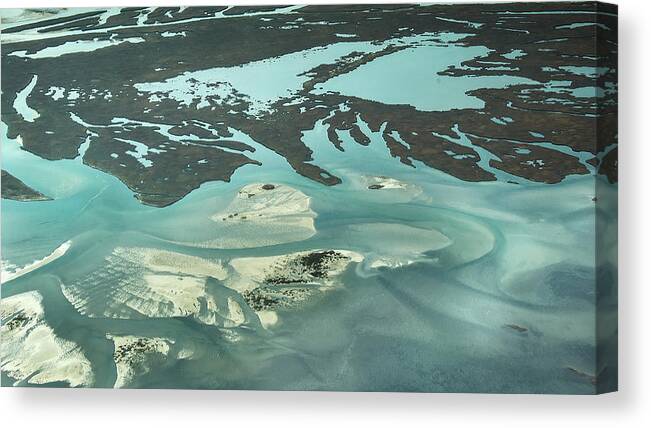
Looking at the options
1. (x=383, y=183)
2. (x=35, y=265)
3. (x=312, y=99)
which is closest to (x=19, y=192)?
(x=35, y=265)

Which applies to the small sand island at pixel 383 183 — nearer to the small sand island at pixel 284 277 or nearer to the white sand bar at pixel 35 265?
the small sand island at pixel 284 277

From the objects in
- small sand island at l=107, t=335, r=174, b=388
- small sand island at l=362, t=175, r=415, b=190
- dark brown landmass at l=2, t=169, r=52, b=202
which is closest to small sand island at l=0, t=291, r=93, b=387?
small sand island at l=107, t=335, r=174, b=388

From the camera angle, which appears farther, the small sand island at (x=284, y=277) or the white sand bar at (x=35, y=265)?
the white sand bar at (x=35, y=265)

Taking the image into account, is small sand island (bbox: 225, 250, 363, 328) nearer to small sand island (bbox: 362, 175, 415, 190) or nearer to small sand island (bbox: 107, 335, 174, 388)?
small sand island (bbox: 362, 175, 415, 190)

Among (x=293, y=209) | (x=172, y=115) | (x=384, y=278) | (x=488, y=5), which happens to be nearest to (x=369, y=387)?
(x=384, y=278)

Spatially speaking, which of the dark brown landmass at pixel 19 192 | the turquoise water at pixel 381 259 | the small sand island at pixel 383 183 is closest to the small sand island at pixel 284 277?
the turquoise water at pixel 381 259

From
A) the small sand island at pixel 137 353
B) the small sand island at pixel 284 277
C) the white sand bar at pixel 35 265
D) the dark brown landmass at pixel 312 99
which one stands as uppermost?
the dark brown landmass at pixel 312 99
